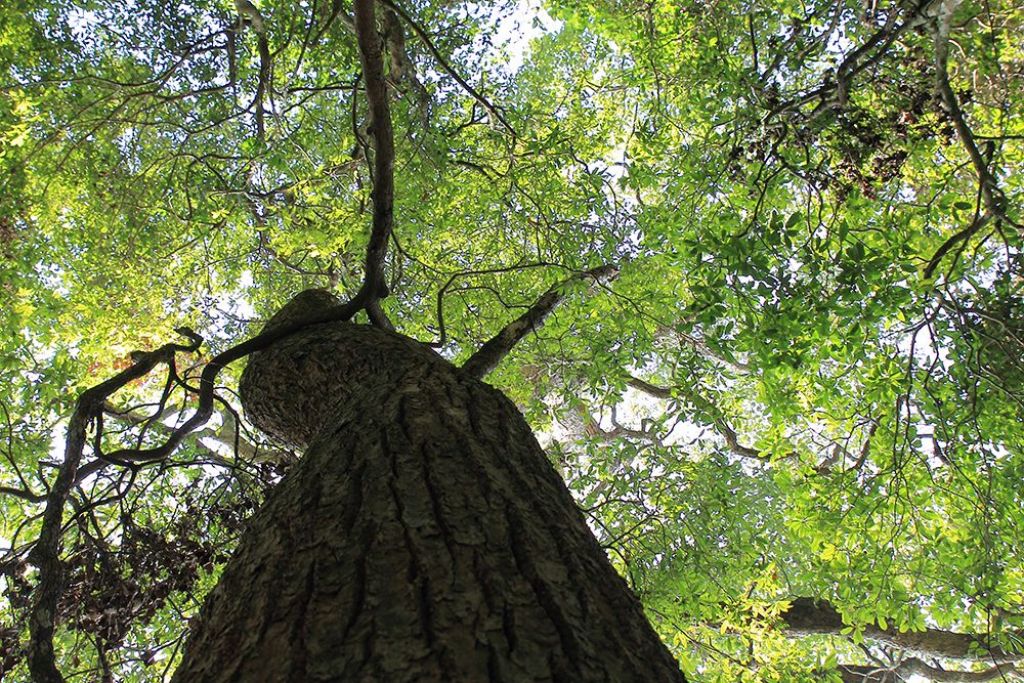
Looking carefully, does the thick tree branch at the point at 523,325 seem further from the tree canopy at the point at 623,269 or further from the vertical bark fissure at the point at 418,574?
the vertical bark fissure at the point at 418,574

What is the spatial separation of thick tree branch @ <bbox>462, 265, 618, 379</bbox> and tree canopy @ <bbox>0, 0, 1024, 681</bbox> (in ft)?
0.30

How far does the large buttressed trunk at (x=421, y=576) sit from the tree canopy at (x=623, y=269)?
1769 millimetres

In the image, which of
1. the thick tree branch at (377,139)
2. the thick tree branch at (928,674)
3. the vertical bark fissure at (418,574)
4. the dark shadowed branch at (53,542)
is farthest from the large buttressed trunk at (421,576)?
the thick tree branch at (928,674)

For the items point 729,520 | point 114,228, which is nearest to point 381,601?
point 729,520

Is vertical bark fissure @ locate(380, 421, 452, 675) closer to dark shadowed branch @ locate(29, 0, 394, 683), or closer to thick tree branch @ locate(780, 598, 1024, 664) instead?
dark shadowed branch @ locate(29, 0, 394, 683)

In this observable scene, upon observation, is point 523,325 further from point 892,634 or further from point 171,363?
point 892,634

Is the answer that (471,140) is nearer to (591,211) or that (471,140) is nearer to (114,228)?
(591,211)

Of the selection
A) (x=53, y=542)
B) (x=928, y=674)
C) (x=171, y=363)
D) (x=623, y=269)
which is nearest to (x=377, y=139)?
(x=171, y=363)

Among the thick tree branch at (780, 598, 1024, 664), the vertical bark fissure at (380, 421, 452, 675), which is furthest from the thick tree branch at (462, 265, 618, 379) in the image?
the thick tree branch at (780, 598, 1024, 664)

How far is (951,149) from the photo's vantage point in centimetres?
579

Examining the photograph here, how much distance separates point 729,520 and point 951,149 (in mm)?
3680

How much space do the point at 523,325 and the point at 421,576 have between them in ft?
12.0

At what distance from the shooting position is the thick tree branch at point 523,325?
4.41 m

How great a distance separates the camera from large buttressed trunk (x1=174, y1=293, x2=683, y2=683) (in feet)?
4.09
